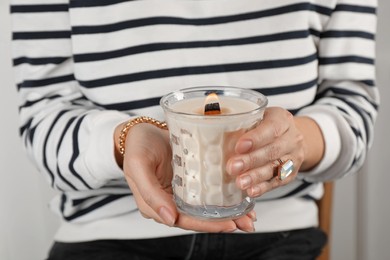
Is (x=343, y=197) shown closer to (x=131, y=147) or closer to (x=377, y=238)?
(x=377, y=238)

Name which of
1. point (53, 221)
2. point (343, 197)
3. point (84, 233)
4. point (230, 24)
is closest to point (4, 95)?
point (53, 221)

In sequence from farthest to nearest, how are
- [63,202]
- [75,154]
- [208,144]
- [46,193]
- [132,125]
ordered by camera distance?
[46,193] < [63,202] < [75,154] < [132,125] < [208,144]

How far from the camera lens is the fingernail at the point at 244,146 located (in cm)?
61

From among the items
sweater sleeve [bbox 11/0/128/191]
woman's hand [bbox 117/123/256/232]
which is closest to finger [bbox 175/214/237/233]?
woman's hand [bbox 117/123/256/232]

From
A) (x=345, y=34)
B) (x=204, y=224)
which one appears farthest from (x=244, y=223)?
(x=345, y=34)

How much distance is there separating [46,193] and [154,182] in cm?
76

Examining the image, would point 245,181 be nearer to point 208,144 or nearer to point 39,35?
point 208,144

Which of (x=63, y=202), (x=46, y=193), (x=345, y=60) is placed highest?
(x=345, y=60)

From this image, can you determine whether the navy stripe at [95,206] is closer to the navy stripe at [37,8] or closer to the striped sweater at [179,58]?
the striped sweater at [179,58]

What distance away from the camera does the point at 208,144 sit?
1.99 feet

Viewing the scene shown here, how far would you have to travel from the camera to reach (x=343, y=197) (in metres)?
1.43

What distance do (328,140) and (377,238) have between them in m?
0.58

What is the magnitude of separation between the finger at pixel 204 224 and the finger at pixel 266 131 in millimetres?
85

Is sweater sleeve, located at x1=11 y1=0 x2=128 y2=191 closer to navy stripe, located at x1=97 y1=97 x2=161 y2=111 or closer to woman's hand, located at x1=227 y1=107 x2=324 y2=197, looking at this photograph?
navy stripe, located at x1=97 y1=97 x2=161 y2=111
